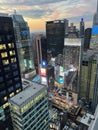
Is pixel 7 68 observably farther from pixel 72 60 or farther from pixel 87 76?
pixel 87 76

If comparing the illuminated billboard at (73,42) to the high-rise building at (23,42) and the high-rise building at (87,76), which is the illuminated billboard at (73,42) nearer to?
the high-rise building at (87,76)

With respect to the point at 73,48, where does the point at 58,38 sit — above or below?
above

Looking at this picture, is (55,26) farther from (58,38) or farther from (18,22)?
(18,22)

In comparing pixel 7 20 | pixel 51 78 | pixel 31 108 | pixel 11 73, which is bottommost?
pixel 51 78

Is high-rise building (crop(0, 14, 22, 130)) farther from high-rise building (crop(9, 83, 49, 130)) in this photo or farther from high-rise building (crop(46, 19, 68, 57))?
high-rise building (crop(46, 19, 68, 57))

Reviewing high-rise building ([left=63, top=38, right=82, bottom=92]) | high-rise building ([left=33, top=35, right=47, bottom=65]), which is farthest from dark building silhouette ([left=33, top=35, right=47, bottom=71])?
high-rise building ([left=63, top=38, right=82, bottom=92])

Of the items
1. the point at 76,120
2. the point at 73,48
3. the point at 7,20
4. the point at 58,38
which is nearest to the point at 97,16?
the point at 58,38
